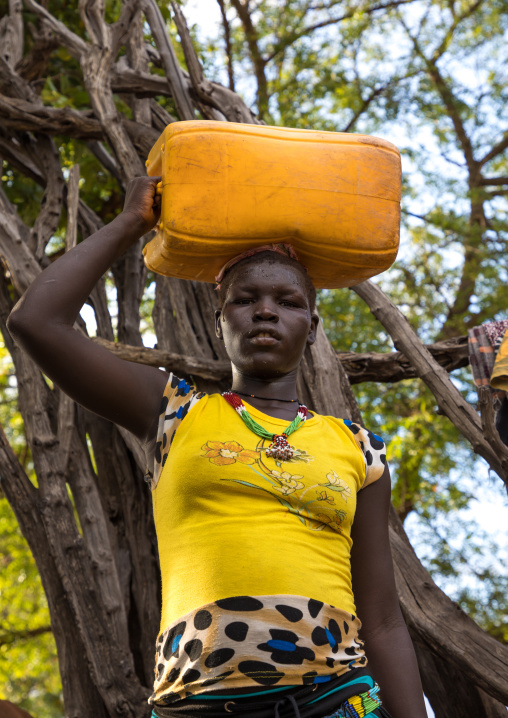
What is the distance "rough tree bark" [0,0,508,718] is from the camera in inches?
104

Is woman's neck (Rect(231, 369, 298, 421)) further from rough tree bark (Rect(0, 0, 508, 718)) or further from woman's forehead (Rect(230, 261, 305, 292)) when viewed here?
rough tree bark (Rect(0, 0, 508, 718))

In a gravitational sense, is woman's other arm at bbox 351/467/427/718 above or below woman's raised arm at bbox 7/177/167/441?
below

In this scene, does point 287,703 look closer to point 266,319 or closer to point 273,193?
point 266,319

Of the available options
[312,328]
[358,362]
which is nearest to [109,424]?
[358,362]

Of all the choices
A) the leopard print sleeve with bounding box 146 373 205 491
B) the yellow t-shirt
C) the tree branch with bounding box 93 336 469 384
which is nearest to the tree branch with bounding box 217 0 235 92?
the tree branch with bounding box 93 336 469 384

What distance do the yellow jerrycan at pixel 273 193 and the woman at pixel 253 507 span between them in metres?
0.09

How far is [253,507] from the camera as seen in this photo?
1.56 meters

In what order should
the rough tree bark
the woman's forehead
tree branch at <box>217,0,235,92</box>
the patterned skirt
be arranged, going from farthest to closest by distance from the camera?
1. tree branch at <box>217,0,235,92</box>
2. the rough tree bark
3. the woman's forehead
4. the patterned skirt

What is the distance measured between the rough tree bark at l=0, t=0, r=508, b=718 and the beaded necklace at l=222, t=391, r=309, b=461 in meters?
0.72

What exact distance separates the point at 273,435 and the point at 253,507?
18 cm

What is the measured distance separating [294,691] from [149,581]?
172 centimetres

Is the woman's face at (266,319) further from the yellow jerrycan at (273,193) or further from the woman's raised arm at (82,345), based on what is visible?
the woman's raised arm at (82,345)

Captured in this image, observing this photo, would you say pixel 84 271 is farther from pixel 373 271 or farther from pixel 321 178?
pixel 373 271

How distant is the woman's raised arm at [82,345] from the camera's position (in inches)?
61.1
